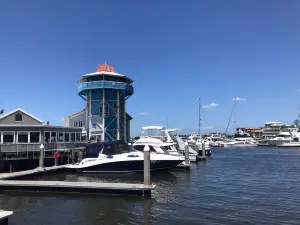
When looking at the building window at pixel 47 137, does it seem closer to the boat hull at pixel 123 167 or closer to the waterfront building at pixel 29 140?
the waterfront building at pixel 29 140

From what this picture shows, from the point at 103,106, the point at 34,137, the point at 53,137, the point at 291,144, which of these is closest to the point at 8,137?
the point at 34,137

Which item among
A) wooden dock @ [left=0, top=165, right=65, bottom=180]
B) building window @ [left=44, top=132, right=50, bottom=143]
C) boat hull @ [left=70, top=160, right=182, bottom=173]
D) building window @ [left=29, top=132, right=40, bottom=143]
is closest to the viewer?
wooden dock @ [left=0, top=165, right=65, bottom=180]

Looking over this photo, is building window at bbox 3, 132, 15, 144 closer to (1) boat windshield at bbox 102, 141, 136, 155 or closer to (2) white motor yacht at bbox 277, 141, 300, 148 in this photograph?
(1) boat windshield at bbox 102, 141, 136, 155

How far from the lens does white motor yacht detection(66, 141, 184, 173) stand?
28156 mm

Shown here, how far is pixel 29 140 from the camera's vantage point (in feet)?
97.7

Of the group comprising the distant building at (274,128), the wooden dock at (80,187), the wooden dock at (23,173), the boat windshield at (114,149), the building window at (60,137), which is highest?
the distant building at (274,128)

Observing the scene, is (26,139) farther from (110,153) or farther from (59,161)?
(110,153)

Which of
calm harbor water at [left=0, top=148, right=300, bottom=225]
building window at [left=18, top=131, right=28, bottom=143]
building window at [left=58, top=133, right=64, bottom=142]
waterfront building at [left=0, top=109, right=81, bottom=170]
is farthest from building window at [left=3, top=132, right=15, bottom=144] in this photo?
calm harbor water at [left=0, top=148, right=300, bottom=225]

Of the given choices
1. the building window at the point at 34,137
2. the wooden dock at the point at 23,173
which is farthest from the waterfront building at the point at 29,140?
the wooden dock at the point at 23,173

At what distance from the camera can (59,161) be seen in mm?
32000

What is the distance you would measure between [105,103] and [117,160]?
19.3 meters

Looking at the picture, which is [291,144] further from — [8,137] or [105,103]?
[8,137]

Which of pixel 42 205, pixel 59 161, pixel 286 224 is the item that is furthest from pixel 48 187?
pixel 286 224

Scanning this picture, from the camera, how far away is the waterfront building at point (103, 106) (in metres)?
45.4
